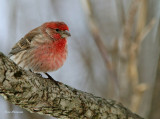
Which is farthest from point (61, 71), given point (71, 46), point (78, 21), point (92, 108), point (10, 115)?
point (92, 108)

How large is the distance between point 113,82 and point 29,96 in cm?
288

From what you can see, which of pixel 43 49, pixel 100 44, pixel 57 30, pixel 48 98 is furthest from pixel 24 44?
pixel 48 98

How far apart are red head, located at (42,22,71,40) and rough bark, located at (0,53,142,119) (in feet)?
4.37

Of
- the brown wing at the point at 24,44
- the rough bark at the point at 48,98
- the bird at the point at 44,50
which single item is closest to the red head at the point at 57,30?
the bird at the point at 44,50

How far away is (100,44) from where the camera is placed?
498cm

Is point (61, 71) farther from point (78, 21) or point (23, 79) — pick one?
point (23, 79)

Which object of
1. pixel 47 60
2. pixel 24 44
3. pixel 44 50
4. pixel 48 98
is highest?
pixel 24 44

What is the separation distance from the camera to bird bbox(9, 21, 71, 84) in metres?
4.19

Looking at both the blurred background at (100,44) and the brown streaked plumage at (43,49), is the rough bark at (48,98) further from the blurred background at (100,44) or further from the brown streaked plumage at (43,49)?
the blurred background at (100,44)

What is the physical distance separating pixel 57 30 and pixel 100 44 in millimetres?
858

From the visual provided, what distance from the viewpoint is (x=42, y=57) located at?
4.20 m

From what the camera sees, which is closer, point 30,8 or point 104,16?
point 30,8

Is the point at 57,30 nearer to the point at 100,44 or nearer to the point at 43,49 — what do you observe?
the point at 43,49

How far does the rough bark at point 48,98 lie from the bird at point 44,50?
836mm
